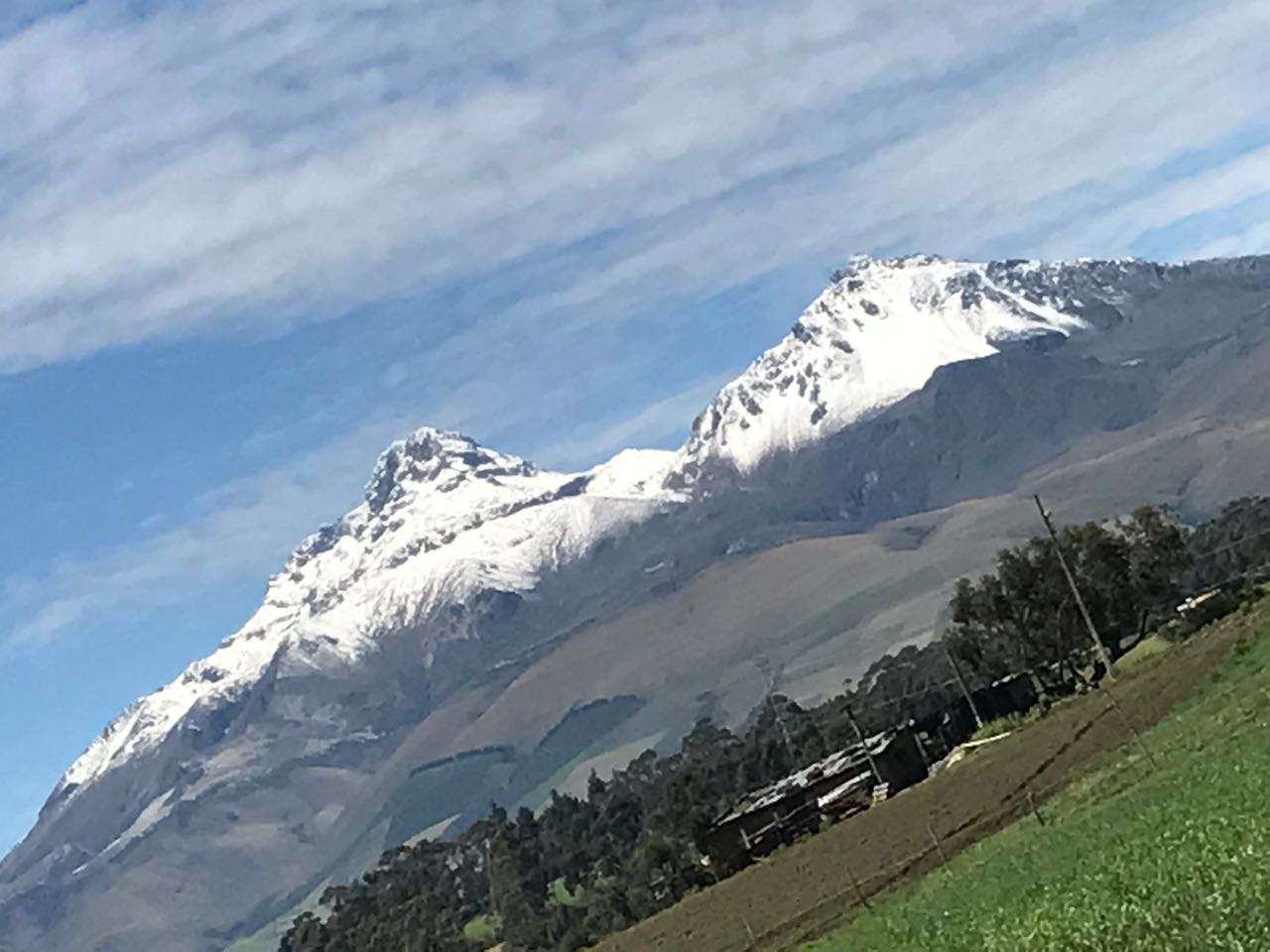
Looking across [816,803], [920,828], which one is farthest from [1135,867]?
[816,803]

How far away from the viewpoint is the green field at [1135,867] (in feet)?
93.3

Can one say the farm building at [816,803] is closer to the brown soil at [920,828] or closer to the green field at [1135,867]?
the brown soil at [920,828]

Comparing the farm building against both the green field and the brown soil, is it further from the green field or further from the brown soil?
the green field

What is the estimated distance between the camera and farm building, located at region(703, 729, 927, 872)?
12738 cm

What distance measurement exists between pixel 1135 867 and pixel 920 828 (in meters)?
46.0

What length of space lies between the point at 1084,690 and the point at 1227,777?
2998 inches

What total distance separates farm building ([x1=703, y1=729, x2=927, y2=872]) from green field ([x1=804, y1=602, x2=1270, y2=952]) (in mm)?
57704

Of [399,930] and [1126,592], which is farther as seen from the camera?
[399,930]

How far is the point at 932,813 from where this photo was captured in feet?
279

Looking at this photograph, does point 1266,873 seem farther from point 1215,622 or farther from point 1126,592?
point 1126,592

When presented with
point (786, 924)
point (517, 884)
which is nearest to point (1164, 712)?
point (786, 924)

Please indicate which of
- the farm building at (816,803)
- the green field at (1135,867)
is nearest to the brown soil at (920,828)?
the green field at (1135,867)

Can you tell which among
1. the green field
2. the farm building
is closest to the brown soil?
the green field

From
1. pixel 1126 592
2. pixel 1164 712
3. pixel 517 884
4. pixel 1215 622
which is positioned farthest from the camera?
pixel 517 884
